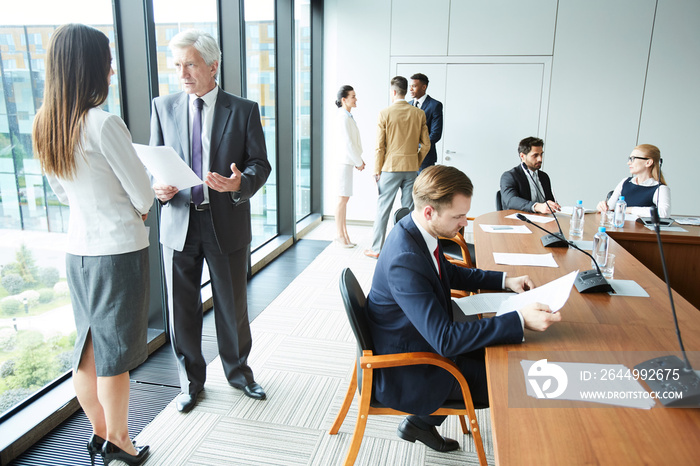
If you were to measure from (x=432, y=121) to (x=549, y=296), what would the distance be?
4066 mm

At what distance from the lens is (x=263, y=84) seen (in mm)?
4906

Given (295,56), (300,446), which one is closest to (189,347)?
(300,446)

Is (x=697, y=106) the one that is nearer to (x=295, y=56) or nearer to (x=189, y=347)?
(x=295, y=56)

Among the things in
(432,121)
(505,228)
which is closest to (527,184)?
(505,228)

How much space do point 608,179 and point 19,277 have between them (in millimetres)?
6054

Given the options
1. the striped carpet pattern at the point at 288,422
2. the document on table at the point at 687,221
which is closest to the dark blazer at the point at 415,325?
the striped carpet pattern at the point at 288,422

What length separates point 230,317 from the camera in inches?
98.7

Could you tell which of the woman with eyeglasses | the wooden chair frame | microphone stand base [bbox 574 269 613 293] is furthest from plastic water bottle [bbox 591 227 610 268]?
the woman with eyeglasses

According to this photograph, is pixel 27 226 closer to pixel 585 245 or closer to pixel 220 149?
pixel 220 149

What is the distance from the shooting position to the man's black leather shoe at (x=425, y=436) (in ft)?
6.93

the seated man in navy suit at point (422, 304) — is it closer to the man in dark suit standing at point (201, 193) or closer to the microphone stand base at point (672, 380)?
the microphone stand base at point (672, 380)

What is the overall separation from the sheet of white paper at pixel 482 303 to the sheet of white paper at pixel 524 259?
49 centimetres

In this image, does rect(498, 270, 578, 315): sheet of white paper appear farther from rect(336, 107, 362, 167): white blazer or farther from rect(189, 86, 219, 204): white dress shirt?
rect(336, 107, 362, 167): white blazer

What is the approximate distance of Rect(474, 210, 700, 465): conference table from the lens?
1.06 meters
